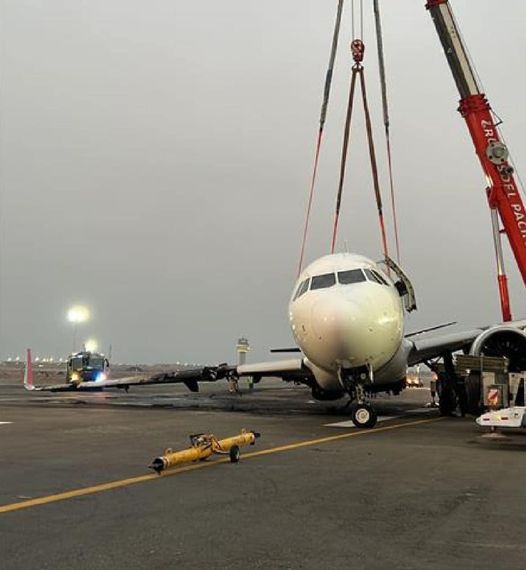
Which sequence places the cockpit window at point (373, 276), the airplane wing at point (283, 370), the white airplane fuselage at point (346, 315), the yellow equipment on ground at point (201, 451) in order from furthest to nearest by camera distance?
the airplane wing at point (283, 370), the cockpit window at point (373, 276), the white airplane fuselage at point (346, 315), the yellow equipment on ground at point (201, 451)

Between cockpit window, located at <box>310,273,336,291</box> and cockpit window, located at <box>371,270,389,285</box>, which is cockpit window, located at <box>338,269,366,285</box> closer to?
cockpit window, located at <box>310,273,336,291</box>

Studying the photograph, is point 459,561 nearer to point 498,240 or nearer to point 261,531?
point 261,531

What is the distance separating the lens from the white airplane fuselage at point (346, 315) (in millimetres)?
13242

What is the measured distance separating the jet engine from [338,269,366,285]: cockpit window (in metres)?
5.02

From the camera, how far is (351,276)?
14.7m

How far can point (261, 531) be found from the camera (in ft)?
16.0

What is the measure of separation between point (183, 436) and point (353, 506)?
22.4 ft

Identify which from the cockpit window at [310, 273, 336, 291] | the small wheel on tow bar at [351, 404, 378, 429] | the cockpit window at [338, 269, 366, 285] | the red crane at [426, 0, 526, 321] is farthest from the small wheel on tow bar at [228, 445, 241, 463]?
the red crane at [426, 0, 526, 321]

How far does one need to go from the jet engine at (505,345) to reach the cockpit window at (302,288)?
18.9 feet

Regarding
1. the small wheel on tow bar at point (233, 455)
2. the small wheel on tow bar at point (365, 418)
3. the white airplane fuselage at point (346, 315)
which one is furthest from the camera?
the small wheel on tow bar at point (365, 418)

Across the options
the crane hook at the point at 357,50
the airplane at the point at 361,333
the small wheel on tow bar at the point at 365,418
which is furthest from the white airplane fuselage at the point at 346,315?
the crane hook at the point at 357,50

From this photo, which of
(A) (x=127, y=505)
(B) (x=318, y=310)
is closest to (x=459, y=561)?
(A) (x=127, y=505)

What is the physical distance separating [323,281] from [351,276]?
698 millimetres

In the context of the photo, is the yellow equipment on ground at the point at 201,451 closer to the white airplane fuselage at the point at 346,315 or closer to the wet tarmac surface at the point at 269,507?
the wet tarmac surface at the point at 269,507
